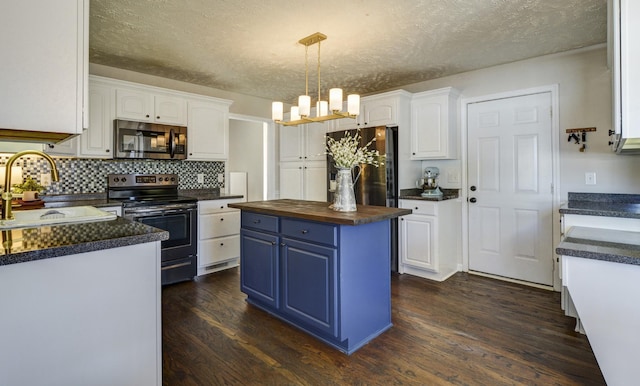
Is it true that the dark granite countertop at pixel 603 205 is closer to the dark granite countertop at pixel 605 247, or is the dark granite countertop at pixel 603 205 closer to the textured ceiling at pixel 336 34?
the dark granite countertop at pixel 605 247

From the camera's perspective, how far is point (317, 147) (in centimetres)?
463

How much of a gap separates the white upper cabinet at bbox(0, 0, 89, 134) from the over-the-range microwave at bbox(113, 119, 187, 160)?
2.19m

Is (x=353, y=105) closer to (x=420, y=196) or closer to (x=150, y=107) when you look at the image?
(x=420, y=196)

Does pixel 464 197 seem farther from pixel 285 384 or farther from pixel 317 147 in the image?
pixel 285 384

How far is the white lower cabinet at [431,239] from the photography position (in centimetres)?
355

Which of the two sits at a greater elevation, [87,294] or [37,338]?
[87,294]

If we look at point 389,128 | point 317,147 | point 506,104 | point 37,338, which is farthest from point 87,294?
point 506,104

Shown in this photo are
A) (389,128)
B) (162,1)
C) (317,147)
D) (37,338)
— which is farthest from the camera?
(317,147)

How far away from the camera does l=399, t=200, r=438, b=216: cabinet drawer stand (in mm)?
3553

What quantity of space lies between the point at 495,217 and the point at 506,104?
1.26 m

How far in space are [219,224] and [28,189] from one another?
1.77 m

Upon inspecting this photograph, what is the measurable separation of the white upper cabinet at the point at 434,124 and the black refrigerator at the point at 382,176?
0.28 metres

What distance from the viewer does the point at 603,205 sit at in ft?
8.93

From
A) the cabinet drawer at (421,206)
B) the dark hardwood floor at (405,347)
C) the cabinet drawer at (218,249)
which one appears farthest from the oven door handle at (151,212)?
the cabinet drawer at (421,206)
